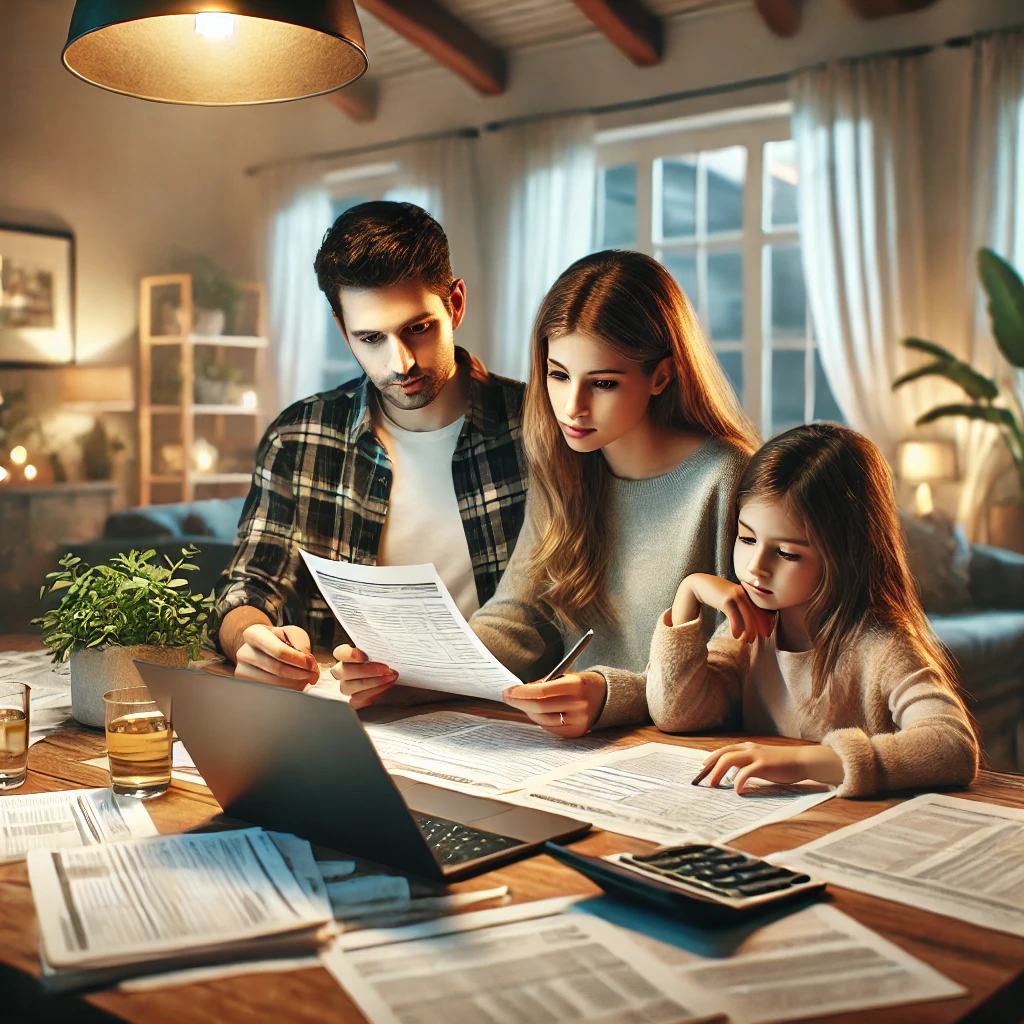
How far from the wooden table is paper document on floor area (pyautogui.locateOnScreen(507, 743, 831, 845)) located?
0.9 inches

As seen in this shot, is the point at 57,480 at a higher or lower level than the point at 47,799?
higher

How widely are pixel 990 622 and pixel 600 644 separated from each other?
3070 millimetres

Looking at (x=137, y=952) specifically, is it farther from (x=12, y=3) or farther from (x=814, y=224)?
(x=814, y=224)

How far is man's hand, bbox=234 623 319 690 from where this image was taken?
4.52 feet

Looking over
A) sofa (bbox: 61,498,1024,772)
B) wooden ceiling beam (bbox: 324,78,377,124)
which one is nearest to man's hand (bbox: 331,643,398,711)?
sofa (bbox: 61,498,1024,772)

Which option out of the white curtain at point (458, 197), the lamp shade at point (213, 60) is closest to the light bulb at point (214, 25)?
the lamp shade at point (213, 60)

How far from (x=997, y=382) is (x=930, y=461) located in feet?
1.37

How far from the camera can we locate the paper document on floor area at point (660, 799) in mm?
938

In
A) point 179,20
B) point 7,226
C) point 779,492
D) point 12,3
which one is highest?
point 12,3

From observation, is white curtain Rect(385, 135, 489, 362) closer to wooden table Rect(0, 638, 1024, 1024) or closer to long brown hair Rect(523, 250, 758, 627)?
long brown hair Rect(523, 250, 758, 627)

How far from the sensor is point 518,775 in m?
1.11

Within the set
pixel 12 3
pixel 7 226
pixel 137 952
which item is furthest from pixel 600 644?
pixel 12 3

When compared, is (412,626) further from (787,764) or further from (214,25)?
(214,25)

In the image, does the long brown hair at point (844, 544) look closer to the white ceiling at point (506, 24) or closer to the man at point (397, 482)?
the man at point (397, 482)
